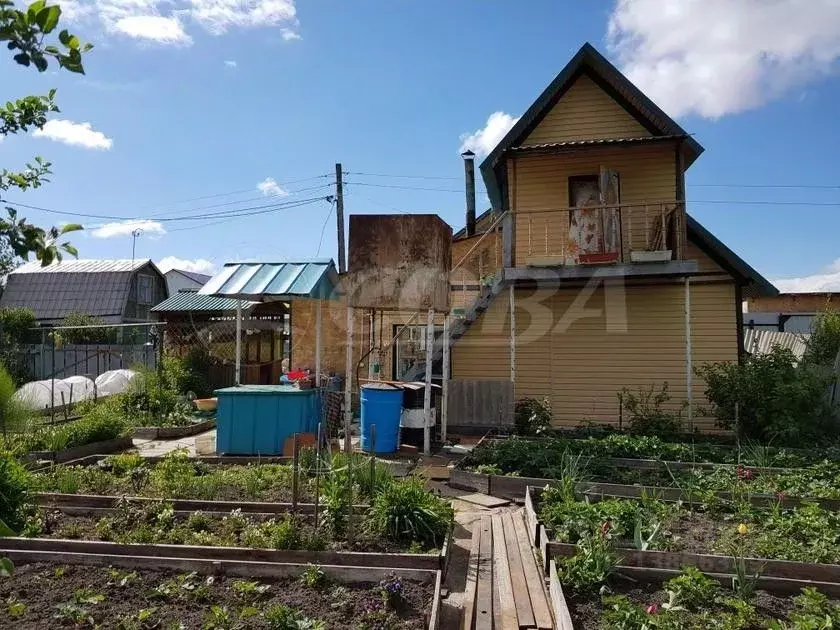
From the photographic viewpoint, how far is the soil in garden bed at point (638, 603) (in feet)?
13.1

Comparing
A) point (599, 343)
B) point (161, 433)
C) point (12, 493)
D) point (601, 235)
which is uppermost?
point (601, 235)

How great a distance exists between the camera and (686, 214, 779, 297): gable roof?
1302 centimetres

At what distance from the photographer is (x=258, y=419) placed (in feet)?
32.4

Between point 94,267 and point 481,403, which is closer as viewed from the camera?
point 481,403

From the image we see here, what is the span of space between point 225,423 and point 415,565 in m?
5.88

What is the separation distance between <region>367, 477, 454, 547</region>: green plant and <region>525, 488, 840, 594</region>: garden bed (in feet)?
3.17

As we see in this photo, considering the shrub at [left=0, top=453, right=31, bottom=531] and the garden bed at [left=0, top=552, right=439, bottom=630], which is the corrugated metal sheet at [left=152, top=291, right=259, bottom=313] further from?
the garden bed at [left=0, top=552, right=439, bottom=630]

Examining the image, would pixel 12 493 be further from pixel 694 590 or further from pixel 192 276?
pixel 192 276

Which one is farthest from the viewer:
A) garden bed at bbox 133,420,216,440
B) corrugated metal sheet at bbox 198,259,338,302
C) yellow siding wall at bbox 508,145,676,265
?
yellow siding wall at bbox 508,145,676,265

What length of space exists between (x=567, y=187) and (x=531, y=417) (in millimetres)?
5733

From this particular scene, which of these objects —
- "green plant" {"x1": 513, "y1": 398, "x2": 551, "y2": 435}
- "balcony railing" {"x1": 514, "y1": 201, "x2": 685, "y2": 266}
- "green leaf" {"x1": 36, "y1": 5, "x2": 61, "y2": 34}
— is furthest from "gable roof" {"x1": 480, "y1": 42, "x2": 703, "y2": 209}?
"green leaf" {"x1": 36, "y1": 5, "x2": 61, "y2": 34}

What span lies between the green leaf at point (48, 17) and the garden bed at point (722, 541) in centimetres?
499

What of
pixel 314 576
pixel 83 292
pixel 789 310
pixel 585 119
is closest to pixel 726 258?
pixel 585 119

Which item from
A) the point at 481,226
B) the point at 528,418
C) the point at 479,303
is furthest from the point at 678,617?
the point at 481,226
